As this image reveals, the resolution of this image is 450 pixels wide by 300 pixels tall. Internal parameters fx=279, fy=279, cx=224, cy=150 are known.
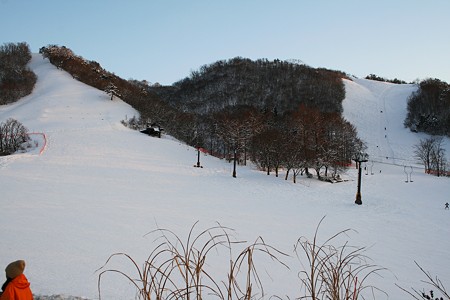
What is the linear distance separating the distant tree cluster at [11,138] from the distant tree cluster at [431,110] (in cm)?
7705

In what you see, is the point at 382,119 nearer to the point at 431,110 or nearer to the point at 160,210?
the point at 431,110

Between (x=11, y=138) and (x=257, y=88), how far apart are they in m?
78.7

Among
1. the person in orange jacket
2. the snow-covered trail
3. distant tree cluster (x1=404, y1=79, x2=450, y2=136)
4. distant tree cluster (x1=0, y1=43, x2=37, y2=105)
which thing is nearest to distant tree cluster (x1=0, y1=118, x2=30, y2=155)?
the person in orange jacket

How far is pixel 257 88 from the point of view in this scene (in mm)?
99938

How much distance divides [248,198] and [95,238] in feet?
39.2

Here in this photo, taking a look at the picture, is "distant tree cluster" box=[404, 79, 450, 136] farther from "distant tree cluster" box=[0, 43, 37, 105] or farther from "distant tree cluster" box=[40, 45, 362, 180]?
"distant tree cluster" box=[0, 43, 37, 105]

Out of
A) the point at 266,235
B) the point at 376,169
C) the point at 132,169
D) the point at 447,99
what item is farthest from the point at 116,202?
the point at 447,99

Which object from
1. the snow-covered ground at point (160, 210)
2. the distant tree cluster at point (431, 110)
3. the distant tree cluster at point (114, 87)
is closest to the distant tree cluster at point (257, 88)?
the distant tree cluster at point (431, 110)

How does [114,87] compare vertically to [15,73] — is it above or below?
below

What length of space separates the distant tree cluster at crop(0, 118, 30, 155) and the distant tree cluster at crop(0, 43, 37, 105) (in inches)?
1446

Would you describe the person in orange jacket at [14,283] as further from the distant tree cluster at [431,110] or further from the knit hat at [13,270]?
the distant tree cluster at [431,110]

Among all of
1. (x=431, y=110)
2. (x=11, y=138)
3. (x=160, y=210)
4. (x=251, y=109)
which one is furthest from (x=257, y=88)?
(x=160, y=210)

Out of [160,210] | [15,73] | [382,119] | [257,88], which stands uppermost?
[257,88]

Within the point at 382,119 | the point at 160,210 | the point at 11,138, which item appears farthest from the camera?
the point at 382,119
